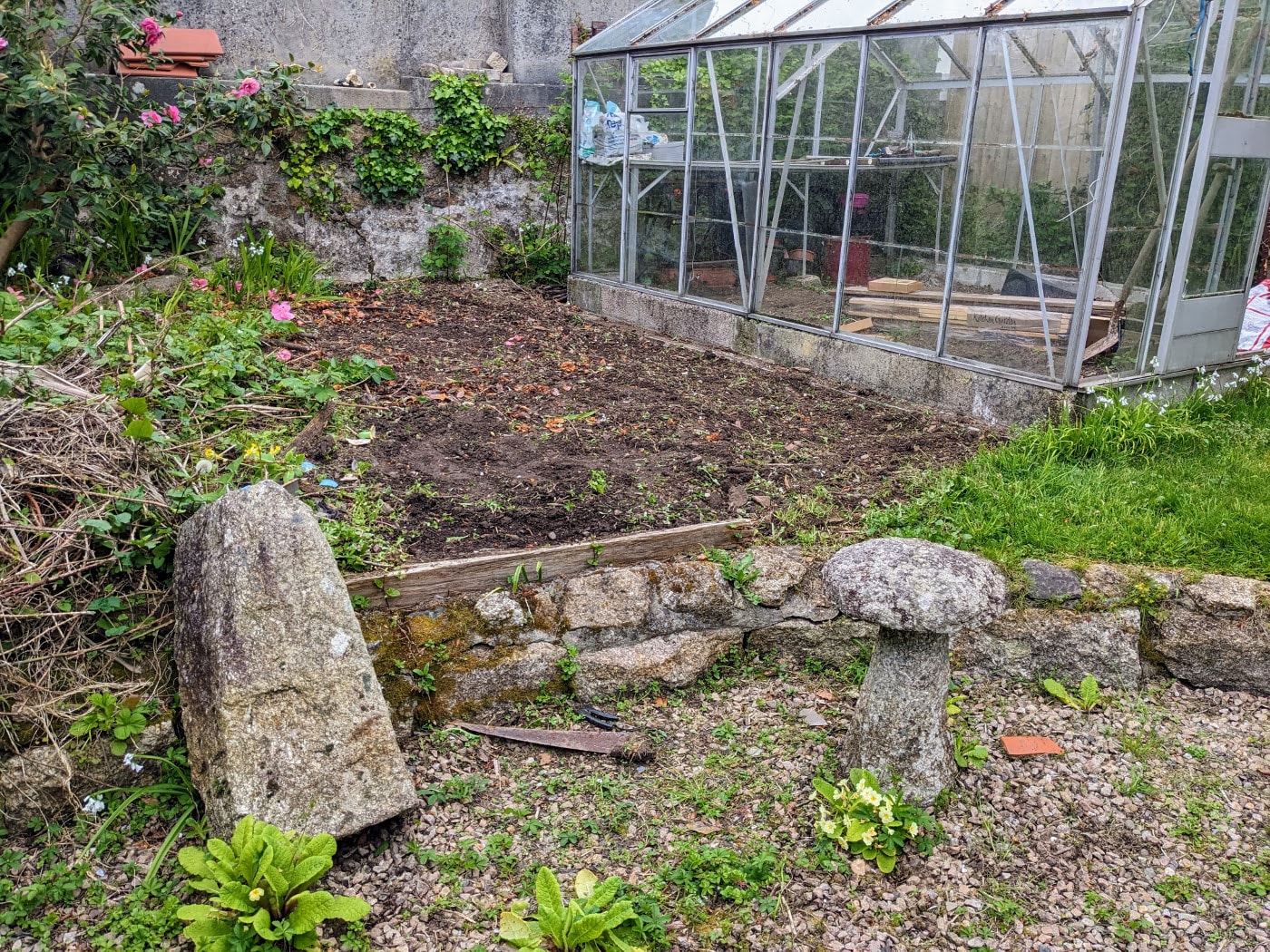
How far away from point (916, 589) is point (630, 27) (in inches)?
292

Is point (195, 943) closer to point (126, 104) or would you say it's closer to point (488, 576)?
point (488, 576)

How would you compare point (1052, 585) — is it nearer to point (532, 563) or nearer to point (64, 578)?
point (532, 563)

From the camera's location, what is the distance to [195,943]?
2.58 m

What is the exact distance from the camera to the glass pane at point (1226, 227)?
567cm

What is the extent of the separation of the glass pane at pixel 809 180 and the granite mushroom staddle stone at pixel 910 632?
4.07 meters

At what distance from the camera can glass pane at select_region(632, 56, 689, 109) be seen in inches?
314

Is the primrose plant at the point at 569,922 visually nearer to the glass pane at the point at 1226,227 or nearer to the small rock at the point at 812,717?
the small rock at the point at 812,717

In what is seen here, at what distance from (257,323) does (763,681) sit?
4.00 metres

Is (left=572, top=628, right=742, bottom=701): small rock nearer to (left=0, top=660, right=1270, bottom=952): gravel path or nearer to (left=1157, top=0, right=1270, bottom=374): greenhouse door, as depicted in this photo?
(left=0, top=660, right=1270, bottom=952): gravel path

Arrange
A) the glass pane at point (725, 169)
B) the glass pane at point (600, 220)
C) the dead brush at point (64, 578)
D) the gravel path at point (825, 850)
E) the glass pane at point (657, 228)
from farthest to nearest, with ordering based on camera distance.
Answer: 1. the glass pane at point (600, 220)
2. the glass pane at point (657, 228)
3. the glass pane at point (725, 169)
4. the dead brush at point (64, 578)
5. the gravel path at point (825, 850)

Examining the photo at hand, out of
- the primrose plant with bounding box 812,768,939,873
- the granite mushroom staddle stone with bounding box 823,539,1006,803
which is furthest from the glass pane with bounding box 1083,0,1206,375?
the primrose plant with bounding box 812,768,939,873

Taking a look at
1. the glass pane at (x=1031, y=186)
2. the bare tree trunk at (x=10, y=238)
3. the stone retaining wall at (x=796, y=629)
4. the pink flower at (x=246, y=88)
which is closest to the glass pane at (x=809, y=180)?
the glass pane at (x=1031, y=186)

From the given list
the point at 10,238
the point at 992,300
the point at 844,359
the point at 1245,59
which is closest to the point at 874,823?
the point at 992,300

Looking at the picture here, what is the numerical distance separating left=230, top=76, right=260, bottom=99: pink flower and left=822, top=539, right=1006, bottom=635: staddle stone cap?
22.4 feet
